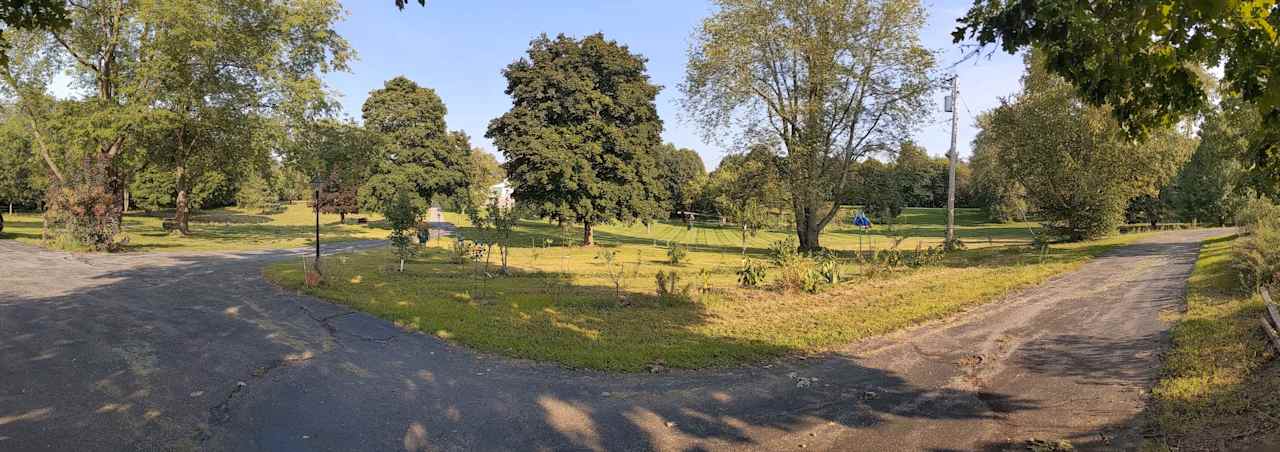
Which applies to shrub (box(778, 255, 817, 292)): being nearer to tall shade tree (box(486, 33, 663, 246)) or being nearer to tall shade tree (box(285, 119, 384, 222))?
tall shade tree (box(285, 119, 384, 222))

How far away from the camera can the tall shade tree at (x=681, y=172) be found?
6688cm

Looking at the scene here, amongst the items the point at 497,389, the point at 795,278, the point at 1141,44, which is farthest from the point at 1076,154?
the point at 497,389

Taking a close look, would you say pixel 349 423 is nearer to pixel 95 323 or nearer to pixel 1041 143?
pixel 95 323

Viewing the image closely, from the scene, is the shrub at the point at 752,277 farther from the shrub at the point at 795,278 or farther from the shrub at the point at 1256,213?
the shrub at the point at 1256,213

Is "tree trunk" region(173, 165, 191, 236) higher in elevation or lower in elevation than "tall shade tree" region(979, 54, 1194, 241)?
lower

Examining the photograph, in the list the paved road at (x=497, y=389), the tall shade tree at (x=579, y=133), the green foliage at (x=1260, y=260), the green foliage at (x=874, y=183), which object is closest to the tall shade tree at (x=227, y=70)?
the tall shade tree at (x=579, y=133)

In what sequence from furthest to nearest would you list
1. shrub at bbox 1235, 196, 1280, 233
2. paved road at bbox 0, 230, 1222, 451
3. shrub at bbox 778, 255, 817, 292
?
1. shrub at bbox 1235, 196, 1280, 233
2. shrub at bbox 778, 255, 817, 292
3. paved road at bbox 0, 230, 1222, 451

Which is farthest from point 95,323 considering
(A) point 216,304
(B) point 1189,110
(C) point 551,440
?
(B) point 1189,110

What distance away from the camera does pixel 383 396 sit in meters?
6.30

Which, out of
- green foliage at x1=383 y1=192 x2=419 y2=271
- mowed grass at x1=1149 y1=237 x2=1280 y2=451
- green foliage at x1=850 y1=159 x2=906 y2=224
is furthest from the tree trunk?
mowed grass at x1=1149 y1=237 x2=1280 y2=451

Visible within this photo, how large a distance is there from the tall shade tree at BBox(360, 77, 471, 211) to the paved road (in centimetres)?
3541

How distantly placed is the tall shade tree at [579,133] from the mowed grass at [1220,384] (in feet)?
81.8

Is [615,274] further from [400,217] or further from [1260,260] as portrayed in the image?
[1260,260]

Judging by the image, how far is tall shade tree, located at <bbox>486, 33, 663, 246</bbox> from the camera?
31.0 meters
